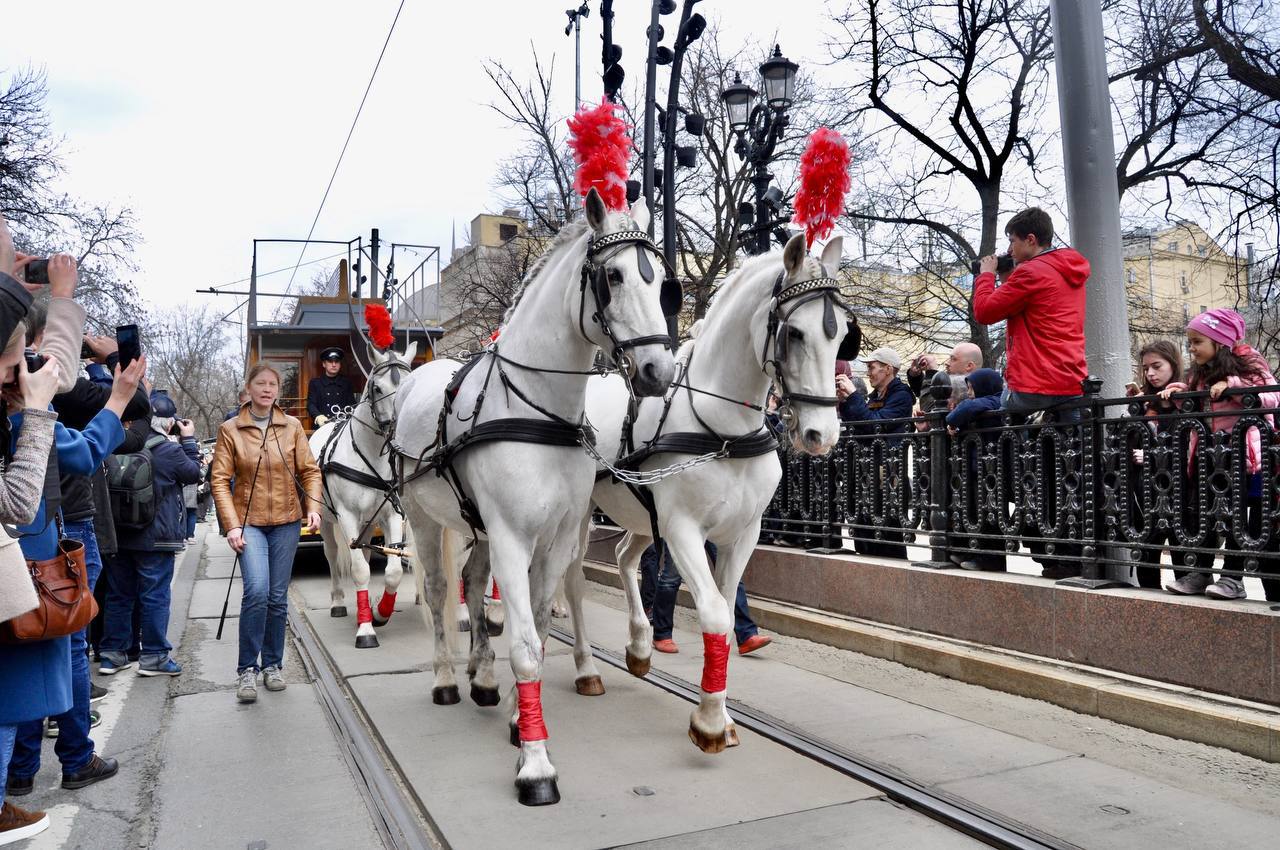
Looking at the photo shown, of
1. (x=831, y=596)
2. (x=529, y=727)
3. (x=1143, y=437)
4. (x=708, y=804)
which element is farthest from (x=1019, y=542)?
(x=529, y=727)

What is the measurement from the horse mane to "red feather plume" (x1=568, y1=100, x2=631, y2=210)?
201 millimetres

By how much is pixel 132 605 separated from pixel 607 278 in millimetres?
5100

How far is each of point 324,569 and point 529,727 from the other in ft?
32.9

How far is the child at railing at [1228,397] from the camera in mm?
4941

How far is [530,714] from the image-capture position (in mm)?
4367

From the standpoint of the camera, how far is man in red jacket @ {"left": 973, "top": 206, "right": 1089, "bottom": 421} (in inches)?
243

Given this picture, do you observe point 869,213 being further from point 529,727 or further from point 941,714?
point 529,727

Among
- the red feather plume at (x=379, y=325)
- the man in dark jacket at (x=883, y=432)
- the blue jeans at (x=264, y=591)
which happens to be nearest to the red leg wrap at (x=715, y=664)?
the man in dark jacket at (x=883, y=432)

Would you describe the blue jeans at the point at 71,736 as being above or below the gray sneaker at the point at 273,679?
above

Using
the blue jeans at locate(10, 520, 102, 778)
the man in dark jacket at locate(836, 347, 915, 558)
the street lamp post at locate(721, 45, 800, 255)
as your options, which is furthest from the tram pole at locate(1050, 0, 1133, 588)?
the blue jeans at locate(10, 520, 102, 778)

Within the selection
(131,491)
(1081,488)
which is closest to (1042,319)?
(1081,488)

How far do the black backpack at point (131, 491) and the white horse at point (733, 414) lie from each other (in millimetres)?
3622

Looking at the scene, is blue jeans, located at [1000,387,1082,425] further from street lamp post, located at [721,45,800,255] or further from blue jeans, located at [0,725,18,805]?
blue jeans, located at [0,725,18,805]

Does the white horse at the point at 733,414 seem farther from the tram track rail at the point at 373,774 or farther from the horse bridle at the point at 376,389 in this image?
the horse bridle at the point at 376,389
